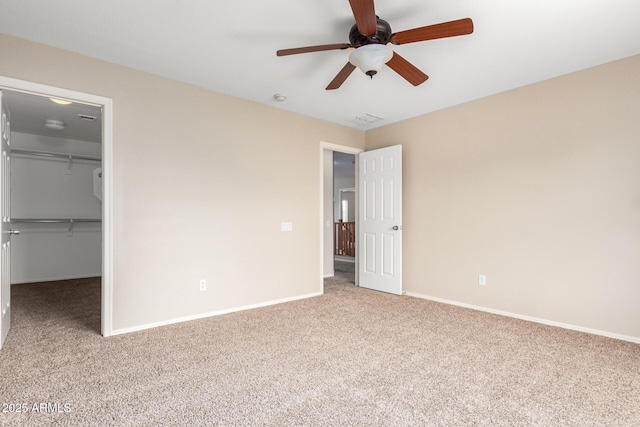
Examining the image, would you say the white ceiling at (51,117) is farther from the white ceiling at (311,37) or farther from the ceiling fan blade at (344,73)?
the ceiling fan blade at (344,73)

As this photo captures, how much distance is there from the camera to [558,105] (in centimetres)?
323

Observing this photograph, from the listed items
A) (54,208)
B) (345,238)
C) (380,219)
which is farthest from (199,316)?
(345,238)

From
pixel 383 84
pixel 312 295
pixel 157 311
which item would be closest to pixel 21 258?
pixel 157 311

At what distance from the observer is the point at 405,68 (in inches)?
99.0

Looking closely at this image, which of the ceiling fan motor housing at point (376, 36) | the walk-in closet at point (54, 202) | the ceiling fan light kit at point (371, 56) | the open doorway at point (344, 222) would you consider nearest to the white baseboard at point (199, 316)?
the open doorway at point (344, 222)

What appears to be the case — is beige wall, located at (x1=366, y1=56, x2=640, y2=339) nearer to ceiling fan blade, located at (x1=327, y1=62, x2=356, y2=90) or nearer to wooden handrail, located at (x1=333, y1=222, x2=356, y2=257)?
ceiling fan blade, located at (x1=327, y1=62, x2=356, y2=90)

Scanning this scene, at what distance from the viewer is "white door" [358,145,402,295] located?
179 inches

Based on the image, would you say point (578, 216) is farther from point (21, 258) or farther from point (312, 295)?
point (21, 258)

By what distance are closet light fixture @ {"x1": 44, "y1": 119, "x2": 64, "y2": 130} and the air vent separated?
4.16 meters

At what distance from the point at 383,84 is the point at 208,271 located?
273 cm

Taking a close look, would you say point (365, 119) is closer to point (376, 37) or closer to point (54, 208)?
point (376, 37)

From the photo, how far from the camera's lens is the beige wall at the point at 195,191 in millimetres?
2996

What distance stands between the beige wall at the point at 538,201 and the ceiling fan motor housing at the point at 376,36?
2102mm

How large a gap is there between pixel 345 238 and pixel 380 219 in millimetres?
4078
